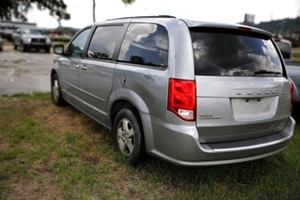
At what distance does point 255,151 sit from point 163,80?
3.79ft

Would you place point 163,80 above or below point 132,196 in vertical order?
above

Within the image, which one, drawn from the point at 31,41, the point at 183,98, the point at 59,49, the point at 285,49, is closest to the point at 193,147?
the point at 183,98

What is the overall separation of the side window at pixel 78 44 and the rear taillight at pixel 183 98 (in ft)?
8.02

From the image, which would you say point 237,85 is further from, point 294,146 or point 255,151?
point 294,146

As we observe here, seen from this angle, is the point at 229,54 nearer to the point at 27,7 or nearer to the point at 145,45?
the point at 145,45

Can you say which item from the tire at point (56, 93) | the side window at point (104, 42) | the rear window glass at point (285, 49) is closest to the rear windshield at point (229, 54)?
the side window at point (104, 42)

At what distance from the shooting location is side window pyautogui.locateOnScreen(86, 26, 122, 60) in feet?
12.3

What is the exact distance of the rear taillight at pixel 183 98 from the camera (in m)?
2.58

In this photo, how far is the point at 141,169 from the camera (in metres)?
3.34

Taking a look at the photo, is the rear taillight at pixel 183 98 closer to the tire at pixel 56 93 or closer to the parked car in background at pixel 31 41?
the tire at pixel 56 93

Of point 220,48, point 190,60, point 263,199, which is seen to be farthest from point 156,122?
point 263,199

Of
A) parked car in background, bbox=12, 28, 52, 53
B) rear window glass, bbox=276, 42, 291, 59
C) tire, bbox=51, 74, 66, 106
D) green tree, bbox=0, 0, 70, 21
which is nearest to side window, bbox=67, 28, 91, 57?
tire, bbox=51, 74, 66, 106

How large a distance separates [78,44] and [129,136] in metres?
2.25

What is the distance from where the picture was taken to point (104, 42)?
13.1 ft
